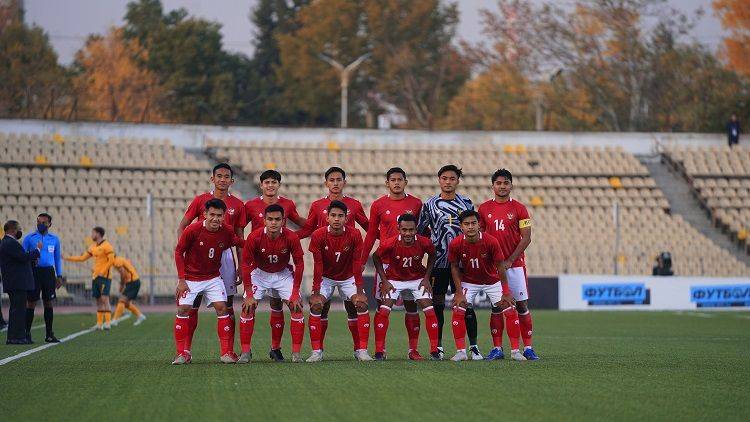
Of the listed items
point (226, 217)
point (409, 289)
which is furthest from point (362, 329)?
point (226, 217)

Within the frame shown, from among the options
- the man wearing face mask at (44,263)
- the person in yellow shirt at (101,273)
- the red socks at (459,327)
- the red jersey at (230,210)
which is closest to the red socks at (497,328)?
the red socks at (459,327)

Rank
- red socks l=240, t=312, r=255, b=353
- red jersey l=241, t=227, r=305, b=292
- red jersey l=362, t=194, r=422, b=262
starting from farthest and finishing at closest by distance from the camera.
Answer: red jersey l=362, t=194, r=422, b=262, red socks l=240, t=312, r=255, b=353, red jersey l=241, t=227, r=305, b=292

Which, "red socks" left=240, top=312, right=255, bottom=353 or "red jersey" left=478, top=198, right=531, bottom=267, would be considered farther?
"red jersey" left=478, top=198, right=531, bottom=267

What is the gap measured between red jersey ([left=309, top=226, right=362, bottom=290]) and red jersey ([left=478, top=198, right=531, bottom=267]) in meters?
1.56

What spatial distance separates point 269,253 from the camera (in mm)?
13766

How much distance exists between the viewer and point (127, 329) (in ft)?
74.4

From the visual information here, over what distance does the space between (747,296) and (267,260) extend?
22.4 metres

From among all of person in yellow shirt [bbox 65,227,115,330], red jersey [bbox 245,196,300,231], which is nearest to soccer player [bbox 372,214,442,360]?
red jersey [bbox 245,196,300,231]

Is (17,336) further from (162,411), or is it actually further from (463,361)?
(162,411)

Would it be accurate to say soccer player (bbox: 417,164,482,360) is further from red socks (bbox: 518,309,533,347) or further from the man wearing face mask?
the man wearing face mask

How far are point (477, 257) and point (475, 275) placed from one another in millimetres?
252

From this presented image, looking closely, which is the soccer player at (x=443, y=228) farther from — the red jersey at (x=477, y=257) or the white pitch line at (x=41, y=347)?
the white pitch line at (x=41, y=347)

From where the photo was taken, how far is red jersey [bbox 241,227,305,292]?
1359cm

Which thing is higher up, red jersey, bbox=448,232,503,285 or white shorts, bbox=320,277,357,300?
red jersey, bbox=448,232,503,285
